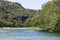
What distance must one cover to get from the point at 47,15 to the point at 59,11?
268 inches

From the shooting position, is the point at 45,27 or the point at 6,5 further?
the point at 6,5

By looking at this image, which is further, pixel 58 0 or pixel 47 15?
pixel 47 15

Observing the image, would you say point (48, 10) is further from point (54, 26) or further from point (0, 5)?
point (0, 5)

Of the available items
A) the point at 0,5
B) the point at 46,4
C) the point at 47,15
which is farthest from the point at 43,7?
the point at 0,5

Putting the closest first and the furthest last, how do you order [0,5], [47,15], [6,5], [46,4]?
[47,15]
[46,4]
[0,5]
[6,5]

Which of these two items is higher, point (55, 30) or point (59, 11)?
point (59, 11)

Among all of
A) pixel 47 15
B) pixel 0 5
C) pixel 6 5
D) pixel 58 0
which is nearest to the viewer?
pixel 58 0

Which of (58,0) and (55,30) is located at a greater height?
(58,0)

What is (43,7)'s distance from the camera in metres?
54.6

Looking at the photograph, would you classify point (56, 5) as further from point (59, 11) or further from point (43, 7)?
point (43, 7)

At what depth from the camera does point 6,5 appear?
131m

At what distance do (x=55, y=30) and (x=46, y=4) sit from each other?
31.7ft

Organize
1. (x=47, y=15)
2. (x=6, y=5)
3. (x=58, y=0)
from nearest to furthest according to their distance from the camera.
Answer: (x=58, y=0)
(x=47, y=15)
(x=6, y=5)

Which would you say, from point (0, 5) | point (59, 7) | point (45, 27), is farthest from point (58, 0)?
point (0, 5)
